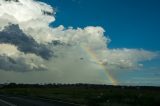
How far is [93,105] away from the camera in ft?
123

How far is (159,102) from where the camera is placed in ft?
126

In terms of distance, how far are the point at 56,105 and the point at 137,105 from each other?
7288mm

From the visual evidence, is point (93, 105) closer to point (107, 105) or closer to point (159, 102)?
point (107, 105)

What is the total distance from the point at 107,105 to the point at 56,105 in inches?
183

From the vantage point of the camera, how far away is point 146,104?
37.7 m

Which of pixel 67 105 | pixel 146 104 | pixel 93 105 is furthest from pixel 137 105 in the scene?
pixel 67 105

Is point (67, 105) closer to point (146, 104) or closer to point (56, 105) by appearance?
point (56, 105)

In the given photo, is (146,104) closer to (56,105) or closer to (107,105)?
(107,105)

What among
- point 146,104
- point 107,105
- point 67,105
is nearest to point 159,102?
point 146,104

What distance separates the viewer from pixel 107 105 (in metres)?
36.8

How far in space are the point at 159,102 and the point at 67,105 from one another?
857cm

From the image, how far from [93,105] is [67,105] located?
7.78 feet

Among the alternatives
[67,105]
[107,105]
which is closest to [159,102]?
[107,105]

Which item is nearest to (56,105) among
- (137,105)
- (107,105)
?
(107,105)
